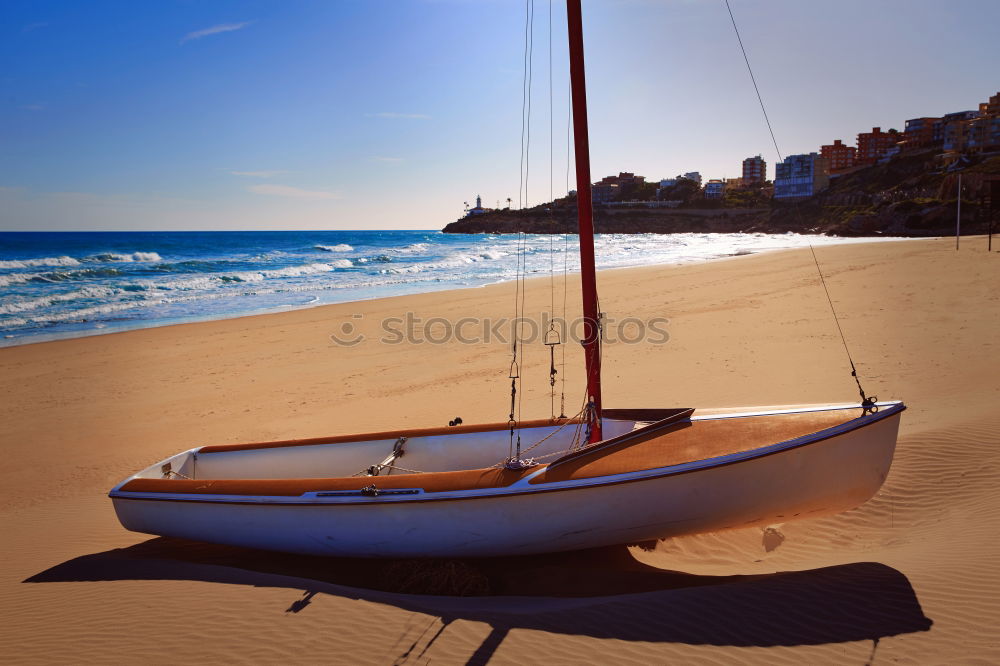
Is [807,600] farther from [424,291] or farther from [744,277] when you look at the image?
[424,291]

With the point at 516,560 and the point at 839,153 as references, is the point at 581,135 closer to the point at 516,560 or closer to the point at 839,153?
the point at 516,560

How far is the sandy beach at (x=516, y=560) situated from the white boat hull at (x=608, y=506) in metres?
0.41

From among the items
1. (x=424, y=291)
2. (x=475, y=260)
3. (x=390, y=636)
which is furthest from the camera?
(x=475, y=260)

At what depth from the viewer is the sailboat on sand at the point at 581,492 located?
15.7 feet

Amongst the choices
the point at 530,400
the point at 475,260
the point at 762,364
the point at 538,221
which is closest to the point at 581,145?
the point at 530,400

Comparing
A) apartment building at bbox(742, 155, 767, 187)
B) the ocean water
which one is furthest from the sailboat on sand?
apartment building at bbox(742, 155, 767, 187)

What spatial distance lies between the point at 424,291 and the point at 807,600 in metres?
23.3

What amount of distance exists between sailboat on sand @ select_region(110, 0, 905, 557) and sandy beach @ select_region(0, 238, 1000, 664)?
15.7 inches

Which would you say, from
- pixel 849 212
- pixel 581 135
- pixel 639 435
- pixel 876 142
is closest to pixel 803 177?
pixel 876 142

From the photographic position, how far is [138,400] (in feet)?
36.7

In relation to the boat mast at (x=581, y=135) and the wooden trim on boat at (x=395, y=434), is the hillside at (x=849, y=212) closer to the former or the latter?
the boat mast at (x=581, y=135)

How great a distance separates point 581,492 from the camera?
4.80m

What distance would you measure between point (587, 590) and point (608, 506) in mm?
792

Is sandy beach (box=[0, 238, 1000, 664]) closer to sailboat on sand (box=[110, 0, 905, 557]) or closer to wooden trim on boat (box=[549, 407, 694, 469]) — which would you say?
sailboat on sand (box=[110, 0, 905, 557])
